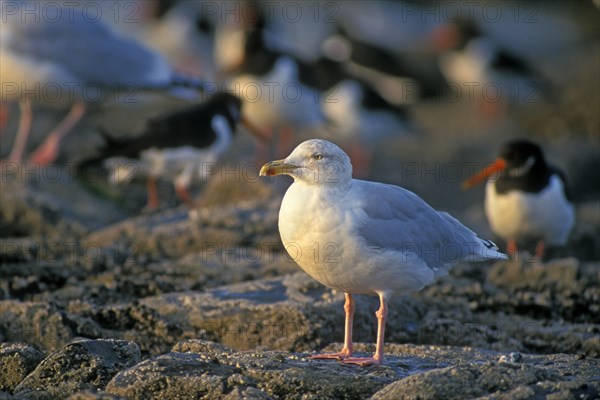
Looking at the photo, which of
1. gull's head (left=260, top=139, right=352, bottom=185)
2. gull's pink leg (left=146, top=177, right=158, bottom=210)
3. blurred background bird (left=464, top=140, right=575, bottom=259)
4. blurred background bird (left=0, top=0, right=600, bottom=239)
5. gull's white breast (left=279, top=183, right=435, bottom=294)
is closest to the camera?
gull's white breast (left=279, top=183, right=435, bottom=294)

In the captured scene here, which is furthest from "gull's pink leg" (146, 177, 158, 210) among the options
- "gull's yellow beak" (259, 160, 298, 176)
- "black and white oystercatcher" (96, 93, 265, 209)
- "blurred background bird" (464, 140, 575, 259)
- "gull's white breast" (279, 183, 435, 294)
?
"gull's white breast" (279, 183, 435, 294)

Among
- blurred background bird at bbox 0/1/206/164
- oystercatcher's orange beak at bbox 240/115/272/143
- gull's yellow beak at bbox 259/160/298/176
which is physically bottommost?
gull's yellow beak at bbox 259/160/298/176

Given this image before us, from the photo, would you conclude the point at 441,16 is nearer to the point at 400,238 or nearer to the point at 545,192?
the point at 545,192

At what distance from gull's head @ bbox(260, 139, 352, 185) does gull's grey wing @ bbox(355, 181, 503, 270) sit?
0.15 meters

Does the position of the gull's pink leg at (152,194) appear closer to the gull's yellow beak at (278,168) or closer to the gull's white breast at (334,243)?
the gull's yellow beak at (278,168)

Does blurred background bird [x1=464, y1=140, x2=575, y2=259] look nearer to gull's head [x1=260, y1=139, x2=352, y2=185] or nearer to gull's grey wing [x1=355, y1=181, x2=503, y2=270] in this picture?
gull's grey wing [x1=355, y1=181, x2=503, y2=270]

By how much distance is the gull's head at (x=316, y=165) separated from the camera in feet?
17.0

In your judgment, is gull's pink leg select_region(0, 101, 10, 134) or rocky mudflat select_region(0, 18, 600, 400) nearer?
rocky mudflat select_region(0, 18, 600, 400)

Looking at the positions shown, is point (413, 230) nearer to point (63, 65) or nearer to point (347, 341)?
point (347, 341)

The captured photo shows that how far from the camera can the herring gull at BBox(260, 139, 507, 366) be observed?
508 cm

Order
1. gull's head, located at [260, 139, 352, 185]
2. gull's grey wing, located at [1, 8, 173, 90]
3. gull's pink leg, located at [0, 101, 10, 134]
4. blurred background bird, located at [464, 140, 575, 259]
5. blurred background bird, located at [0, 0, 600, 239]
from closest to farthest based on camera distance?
1. gull's head, located at [260, 139, 352, 185]
2. blurred background bird, located at [464, 140, 575, 259]
3. gull's grey wing, located at [1, 8, 173, 90]
4. blurred background bird, located at [0, 0, 600, 239]
5. gull's pink leg, located at [0, 101, 10, 134]

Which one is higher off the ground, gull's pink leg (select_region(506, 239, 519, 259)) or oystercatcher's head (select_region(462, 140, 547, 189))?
oystercatcher's head (select_region(462, 140, 547, 189))

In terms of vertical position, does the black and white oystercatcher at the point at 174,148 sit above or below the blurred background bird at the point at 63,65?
Answer: below

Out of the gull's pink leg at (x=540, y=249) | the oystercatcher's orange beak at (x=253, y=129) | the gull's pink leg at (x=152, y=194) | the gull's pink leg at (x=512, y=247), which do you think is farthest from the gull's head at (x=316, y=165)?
the oystercatcher's orange beak at (x=253, y=129)
